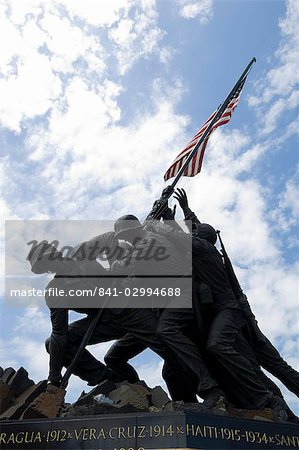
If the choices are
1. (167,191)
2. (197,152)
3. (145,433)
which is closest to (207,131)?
(197,152)

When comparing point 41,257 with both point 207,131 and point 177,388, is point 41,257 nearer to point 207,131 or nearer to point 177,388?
point 177,388

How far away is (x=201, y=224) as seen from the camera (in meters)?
11.0

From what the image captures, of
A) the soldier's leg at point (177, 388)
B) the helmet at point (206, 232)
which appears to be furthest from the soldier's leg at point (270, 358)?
the helmet at point (206, 232)

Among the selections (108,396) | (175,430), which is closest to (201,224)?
(108,396)

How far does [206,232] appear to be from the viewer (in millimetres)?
10828

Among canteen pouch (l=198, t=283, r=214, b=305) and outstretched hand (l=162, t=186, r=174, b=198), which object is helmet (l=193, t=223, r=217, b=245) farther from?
canteen pouch (l=198, t=283, r=214, b=305)

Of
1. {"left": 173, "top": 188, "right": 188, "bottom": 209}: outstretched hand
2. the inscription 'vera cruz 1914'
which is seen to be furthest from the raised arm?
the inscription 'vera cruz 1914'

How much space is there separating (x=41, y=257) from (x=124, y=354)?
2.43 meters

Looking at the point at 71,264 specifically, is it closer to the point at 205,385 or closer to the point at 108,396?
the point at 108,396

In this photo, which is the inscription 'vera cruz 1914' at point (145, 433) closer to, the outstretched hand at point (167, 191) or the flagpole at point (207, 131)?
the flagpole at point (207, 131)

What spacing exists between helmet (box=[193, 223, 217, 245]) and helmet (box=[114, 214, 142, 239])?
1.13 m

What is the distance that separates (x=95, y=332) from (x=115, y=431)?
274cm

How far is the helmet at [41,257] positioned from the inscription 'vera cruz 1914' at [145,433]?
2721mm

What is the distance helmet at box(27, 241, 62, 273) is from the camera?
971cm
